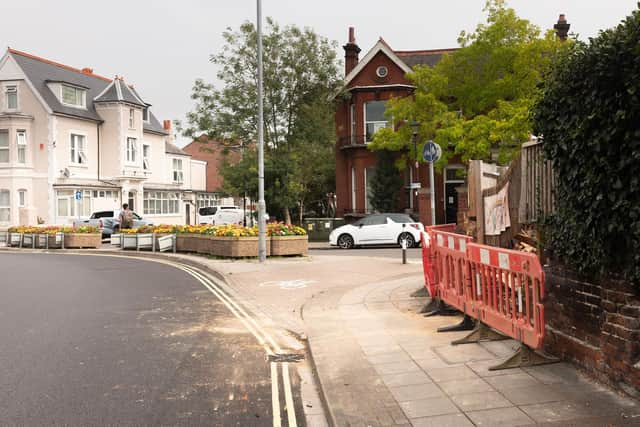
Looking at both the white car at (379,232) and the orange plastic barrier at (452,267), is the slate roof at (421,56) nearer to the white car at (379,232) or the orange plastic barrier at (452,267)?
the white car at (379,232)

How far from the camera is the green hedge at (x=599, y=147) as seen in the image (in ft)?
14.8

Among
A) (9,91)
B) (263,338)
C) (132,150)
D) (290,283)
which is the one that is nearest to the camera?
(263,338)

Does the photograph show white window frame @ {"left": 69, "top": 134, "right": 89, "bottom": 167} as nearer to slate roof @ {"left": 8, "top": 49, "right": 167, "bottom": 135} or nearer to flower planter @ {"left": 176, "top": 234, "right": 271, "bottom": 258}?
slate roof @ {"left": 8, "top": 49, "right": 167, "bottom": 135}

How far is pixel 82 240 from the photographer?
2723 centimetres


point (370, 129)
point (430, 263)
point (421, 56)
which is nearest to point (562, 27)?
point (421, 56)

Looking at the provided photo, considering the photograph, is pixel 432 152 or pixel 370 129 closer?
pixel 432 152

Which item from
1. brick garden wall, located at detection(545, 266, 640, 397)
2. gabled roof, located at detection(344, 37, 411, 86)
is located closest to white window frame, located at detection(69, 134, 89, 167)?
gabled roof, located at detection(344, 37, 411, 86)

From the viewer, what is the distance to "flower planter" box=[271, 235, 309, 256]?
1959 cm

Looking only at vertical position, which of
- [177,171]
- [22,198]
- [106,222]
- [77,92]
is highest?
[77,92]

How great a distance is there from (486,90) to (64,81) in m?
29.2

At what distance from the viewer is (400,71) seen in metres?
34.8

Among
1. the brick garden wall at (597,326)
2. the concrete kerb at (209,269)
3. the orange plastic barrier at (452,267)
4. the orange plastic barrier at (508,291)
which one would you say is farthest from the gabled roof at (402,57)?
the brick garden wall at (597,326)

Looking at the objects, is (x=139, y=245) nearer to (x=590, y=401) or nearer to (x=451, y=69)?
(x=451, y=69)

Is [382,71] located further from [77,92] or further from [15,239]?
[77,92]
